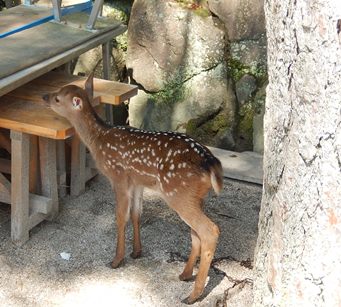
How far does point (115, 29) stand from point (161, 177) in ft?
6.27

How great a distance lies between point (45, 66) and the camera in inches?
175

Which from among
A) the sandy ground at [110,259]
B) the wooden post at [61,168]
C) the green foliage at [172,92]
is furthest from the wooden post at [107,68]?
the green foliage at [172,92]

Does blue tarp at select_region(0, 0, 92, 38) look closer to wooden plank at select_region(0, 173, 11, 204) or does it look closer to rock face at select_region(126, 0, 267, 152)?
rock face at select_region(126, 0, 267, 152)

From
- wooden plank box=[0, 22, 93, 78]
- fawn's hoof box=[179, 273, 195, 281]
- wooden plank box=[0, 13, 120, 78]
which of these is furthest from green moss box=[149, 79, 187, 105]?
fawn's hoof box=[179, 273, 195, 281]

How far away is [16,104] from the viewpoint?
4.55m

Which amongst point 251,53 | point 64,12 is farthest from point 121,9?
point 251,53

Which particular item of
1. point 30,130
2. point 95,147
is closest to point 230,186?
point 95,147

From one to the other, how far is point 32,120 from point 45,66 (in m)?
0.38

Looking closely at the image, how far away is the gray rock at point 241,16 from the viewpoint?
586 cm

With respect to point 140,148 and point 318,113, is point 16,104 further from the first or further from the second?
point 318,113

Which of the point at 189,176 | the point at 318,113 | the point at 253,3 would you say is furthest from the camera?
the point at 253,3

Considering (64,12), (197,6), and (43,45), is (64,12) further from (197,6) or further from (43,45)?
(197,6)

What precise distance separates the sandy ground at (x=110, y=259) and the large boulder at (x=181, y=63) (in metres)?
1.15

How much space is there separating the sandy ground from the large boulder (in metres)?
1.15
